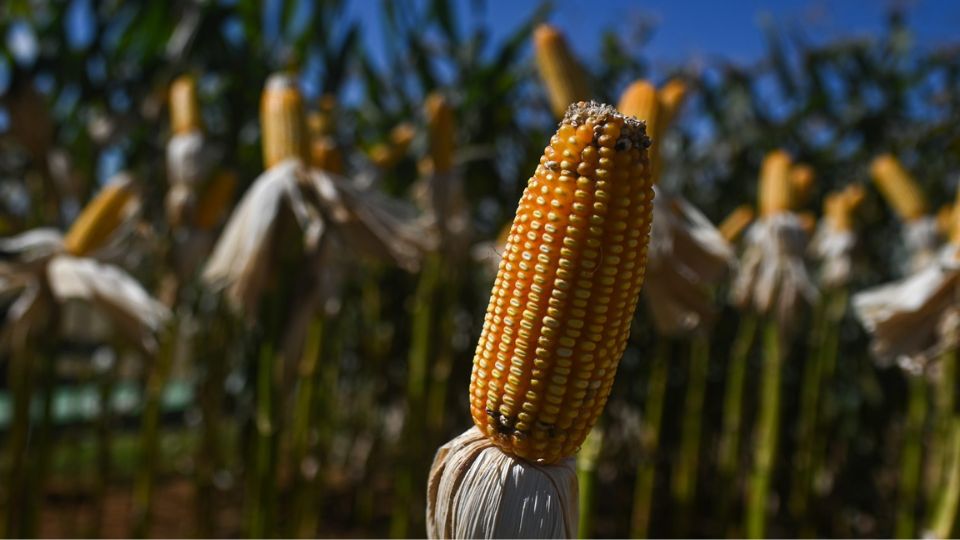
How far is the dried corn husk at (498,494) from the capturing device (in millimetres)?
890

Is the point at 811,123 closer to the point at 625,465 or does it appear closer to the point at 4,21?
the point at 625,465

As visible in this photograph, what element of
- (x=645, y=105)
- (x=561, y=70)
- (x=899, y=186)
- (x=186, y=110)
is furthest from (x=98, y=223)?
(x=899, y=186)

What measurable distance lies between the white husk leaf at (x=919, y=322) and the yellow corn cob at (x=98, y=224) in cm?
201

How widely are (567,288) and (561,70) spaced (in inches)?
39.8

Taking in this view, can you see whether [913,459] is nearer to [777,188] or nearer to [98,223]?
[777,188]

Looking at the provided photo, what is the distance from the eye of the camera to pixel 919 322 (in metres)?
1.99

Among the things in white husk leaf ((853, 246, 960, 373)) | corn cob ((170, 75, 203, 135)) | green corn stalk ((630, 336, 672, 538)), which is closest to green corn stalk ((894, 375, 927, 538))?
green corn stalk ((630, 336, 672, 538))

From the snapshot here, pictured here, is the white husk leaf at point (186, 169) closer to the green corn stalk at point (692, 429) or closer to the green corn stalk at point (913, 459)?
the green corn stalk at point (692, 429)

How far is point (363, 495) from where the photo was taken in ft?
13.1

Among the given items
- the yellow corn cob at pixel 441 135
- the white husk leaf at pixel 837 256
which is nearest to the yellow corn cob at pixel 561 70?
the yellow corn cob at pixel 441 135

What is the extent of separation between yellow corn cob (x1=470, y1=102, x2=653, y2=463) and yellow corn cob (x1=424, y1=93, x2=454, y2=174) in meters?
1.68

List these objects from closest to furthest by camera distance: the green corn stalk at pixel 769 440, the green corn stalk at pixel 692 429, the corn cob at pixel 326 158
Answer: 1. the corn cob at pixel 326 158
2. the green corn stalk at pixel 769 440
3. the green corn stalk at pixel 692 429

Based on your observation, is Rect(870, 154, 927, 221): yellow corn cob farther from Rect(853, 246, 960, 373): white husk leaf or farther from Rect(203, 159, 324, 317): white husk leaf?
Rect(203, 159, 324, 317): white husk leaf

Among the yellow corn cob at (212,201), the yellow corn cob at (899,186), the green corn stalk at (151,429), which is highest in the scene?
the yellow corn cob at (899,186)
